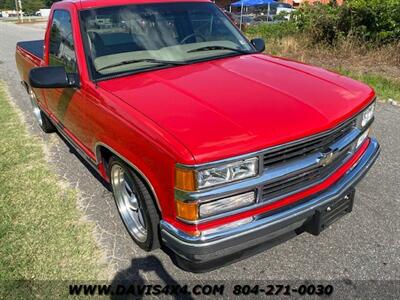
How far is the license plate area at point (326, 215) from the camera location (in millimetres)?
2523

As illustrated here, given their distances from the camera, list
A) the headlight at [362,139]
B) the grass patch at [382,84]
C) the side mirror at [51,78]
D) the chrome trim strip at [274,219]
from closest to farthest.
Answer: the chrome trim strip at [274,219]
the headlight at [362,139]
the side mirror at [51,78]
the grass patch at [382,84]

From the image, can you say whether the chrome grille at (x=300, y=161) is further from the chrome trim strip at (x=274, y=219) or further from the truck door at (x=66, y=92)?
the truck door at (x=66, y=92)

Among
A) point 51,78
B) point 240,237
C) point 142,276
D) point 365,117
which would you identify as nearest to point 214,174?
point 240,237

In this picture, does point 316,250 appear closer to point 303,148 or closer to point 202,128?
point 303,148

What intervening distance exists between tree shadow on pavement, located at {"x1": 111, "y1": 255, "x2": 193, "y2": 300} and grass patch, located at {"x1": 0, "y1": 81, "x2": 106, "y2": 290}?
14 centimetres

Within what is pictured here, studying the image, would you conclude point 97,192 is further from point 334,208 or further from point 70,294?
point 334,208

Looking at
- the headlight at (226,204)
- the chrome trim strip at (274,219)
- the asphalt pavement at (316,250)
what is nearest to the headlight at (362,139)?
the chrome trim strip at (274,219)

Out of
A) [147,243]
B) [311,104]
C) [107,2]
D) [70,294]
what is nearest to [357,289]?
[311,104]

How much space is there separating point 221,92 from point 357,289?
161cm

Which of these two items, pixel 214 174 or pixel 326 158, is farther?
pixel 326 158

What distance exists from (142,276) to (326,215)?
1.37 meters

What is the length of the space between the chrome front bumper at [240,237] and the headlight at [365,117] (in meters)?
0.57

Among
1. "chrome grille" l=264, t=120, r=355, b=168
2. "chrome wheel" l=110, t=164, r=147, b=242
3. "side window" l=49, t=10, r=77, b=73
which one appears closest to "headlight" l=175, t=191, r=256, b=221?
"chrome grille" l=264, t=120, r=355, b=168

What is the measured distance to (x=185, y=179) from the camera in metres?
2.12
